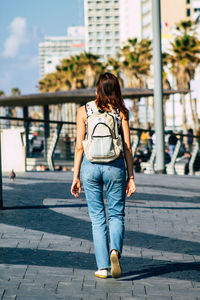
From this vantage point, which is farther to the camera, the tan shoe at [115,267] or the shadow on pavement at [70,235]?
the shadow on pavement at [70,235]

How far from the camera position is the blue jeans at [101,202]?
4.85m

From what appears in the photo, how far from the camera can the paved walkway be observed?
4.48 m

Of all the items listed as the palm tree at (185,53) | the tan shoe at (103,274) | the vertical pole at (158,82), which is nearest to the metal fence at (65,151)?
the vertical pole at (158,82)

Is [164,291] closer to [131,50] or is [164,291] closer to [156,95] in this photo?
[156,95]

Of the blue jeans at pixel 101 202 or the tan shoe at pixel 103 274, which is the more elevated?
the blue jeans at pixel 101 202

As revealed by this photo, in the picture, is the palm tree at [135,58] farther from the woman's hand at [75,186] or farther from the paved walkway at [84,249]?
the woman's hand at [75,186]

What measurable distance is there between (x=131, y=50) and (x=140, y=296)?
6248 centimetres

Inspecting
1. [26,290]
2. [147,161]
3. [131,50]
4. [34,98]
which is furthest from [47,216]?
[131,50]

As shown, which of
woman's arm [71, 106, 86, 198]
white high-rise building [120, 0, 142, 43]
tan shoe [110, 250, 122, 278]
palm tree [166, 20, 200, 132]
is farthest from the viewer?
white high-rise building [120, 0, 142, 43]

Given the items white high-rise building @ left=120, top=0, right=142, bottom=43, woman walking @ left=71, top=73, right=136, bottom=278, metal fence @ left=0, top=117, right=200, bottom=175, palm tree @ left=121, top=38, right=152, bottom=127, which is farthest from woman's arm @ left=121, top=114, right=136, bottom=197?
white high-rise building @ left=120, top=0, right=142, bottom=43

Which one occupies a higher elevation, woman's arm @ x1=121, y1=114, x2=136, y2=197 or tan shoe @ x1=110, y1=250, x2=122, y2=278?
woman's arm @ x1=121, y1=114, x2=136, y2=197

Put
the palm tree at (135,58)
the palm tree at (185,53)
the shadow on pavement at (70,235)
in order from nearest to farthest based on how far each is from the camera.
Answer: the shadow on pavement at (70,235) → the palm tree at (185,53) → the palm tree at (135,58)

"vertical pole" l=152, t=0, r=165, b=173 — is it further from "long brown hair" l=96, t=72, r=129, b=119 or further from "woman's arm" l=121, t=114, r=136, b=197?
"long brown hair" l=96, t=72, r=129, b=119

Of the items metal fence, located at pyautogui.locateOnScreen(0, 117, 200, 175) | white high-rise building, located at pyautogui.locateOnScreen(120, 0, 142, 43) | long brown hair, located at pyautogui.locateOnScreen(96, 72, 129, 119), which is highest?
white high-rise building, located at pyautogui.locateOnScreen(120, 0, 142, 43)
